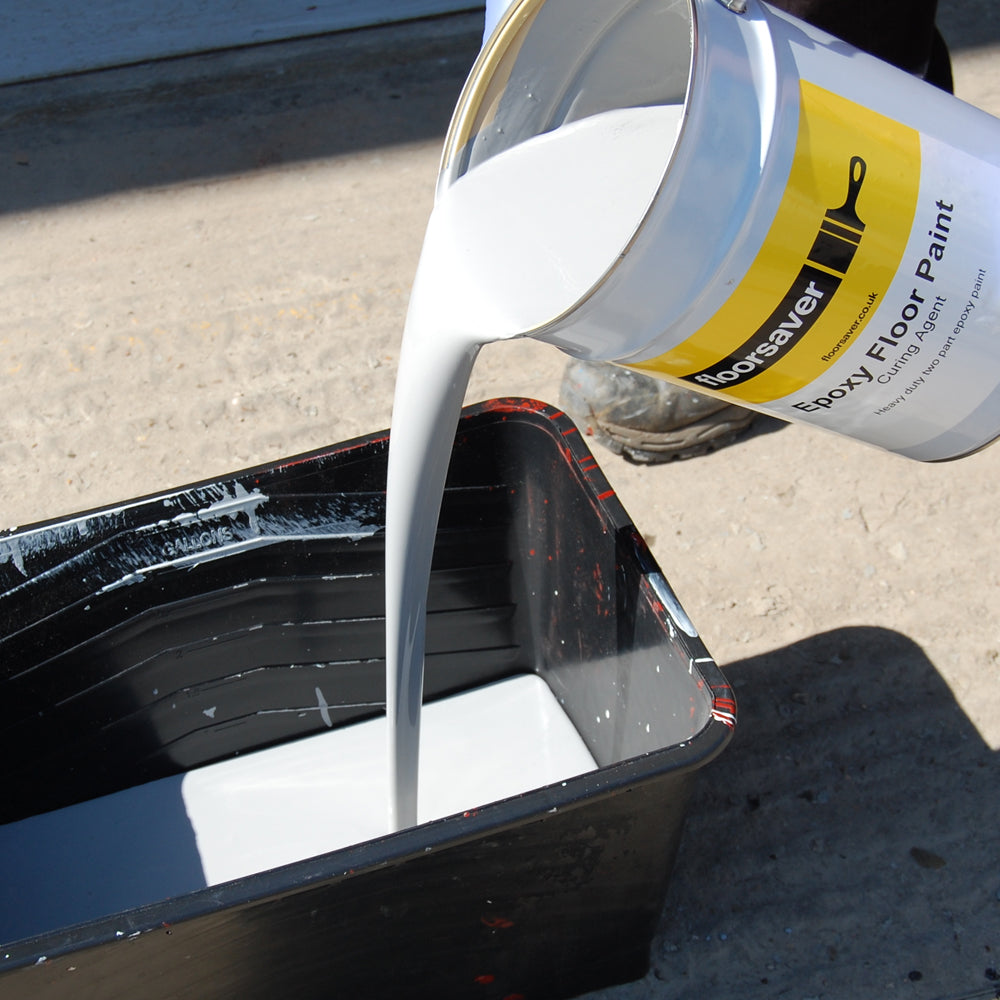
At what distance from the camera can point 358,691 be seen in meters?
1.43

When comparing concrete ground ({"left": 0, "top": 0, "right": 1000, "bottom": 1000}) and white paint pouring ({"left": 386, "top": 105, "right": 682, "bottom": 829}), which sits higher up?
white paint pouring ({"left": 386, "top": 105, "right": 682, "bottom": 829})

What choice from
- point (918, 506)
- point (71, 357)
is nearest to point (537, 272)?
point (918, 506)

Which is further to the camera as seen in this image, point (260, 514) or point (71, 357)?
point (71, 357)

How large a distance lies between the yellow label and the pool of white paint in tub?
684 mm

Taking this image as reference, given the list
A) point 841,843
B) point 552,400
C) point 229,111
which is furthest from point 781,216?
point 229,111

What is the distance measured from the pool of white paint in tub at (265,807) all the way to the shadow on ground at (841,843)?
0.21m

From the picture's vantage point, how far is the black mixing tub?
35.7 inches

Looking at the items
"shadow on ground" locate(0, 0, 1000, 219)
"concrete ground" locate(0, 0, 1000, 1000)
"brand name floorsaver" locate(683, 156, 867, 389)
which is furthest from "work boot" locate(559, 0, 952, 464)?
"shadow on ground" locate(0, 0, 1000, 219)

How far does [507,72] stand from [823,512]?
1.01 metres

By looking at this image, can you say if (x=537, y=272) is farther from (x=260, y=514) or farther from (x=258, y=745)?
(x=258, y=745)

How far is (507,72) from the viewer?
938mm

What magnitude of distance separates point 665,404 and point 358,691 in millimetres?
661

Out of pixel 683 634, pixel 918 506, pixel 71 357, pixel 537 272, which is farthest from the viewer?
pixel 71 357

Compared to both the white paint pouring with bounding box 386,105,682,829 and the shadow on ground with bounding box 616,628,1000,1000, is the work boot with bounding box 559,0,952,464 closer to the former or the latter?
the shadow on ground with bounding box 616,628,1000,1000
